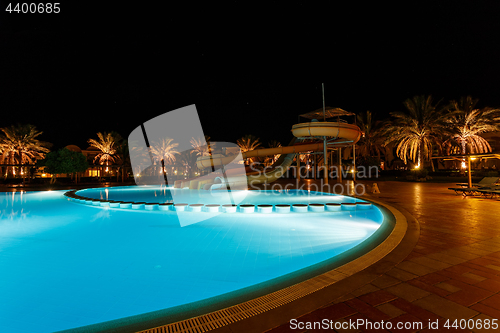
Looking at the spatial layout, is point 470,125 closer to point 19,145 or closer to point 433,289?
point 433,289

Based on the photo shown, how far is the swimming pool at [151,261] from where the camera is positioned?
323cm

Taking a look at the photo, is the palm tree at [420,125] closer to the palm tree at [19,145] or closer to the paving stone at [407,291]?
the paving stone at [407,291]

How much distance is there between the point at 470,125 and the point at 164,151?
1506 inches

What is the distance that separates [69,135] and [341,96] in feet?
170

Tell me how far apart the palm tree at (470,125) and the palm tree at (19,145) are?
46515mm

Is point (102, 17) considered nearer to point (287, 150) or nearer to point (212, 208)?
point (287, 150)

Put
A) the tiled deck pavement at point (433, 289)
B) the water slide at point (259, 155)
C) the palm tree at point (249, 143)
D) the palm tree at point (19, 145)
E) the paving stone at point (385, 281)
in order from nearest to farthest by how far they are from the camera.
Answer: the tiled deck pavement at point (433, 289) → the paving stone at point (385, 281) → the water slide at point (259, 155) → the palm tree at point (19, 145) → the palm tree at point (249, 143)

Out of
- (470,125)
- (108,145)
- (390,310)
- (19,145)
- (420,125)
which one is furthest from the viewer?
(108,145)

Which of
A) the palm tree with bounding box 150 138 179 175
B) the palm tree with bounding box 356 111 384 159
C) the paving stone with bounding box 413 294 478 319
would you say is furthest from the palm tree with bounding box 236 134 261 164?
the paving stone with bounding box 413 294 478 319

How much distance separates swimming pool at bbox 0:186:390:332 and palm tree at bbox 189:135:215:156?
32.8 meters

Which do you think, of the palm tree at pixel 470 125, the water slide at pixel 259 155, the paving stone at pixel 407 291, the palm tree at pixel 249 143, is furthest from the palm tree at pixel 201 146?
the paving stone at pixel 407 291

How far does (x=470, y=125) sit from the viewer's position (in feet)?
80.2

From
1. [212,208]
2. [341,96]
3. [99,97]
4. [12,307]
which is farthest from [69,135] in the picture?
[12,307]

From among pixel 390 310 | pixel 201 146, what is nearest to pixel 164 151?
pixel 201 146
